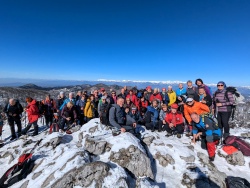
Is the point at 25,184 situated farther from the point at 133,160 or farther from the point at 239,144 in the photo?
the point at 239,144

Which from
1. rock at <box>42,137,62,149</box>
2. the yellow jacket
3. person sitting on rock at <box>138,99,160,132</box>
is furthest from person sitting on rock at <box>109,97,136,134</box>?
the yellow jacket

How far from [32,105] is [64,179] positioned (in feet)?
27.1

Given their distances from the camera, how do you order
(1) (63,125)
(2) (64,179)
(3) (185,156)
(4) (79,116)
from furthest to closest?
(4) (79,116), (1) (63,125), (3) (185,156), (2) (64,179)

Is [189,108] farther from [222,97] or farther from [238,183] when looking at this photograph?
[238,183]

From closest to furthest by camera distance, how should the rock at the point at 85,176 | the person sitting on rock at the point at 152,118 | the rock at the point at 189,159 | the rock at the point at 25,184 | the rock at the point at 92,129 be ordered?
1. the rock at the point at 85,176
2. the rock at the point at 25,184
3. the rock at the point at 189,159
4. the rock at the point at 92,129
5. the person sitting on rock at the point at 152,118

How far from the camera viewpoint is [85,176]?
6.17 meters

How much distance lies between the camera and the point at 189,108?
966 centimetres

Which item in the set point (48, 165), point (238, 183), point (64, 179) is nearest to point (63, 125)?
point (48, 165)

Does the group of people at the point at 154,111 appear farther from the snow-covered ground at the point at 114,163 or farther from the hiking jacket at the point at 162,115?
the snow-covered ground at the point at 114,163

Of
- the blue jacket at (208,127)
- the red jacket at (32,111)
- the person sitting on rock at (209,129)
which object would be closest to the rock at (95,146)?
the person sitting on rock at (209,129)

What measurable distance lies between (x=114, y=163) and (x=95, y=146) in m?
1.65

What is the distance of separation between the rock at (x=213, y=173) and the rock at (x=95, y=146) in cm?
547

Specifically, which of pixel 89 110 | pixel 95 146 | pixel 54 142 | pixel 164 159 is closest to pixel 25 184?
pixel 54 142

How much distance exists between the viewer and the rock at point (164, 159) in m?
8.52
